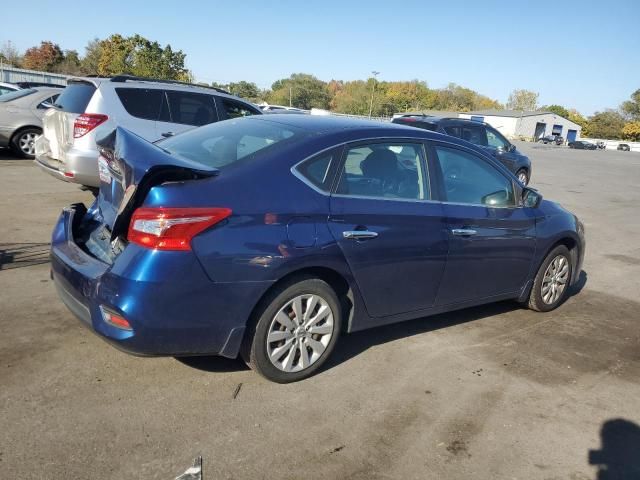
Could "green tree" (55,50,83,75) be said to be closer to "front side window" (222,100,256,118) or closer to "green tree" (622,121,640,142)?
"front side window" (222,100,256,118)

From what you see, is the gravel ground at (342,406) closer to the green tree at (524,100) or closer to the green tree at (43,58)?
the green tree at (43,58)

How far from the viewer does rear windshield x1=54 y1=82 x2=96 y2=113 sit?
7500 mm

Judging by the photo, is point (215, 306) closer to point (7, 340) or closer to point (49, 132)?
point (7, 340)

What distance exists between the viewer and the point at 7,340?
375 cm

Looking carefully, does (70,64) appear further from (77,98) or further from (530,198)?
(530,198)

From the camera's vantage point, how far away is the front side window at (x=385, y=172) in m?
3.70

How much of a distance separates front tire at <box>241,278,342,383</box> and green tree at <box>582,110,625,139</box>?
11554cm

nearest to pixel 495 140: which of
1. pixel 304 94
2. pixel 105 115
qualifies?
pixel 105 115

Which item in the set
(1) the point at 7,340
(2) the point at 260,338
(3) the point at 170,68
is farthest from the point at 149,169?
(3) the point at 170,68

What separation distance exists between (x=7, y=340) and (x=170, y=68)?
53.1 m

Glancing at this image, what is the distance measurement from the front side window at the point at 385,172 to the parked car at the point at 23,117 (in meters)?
9.66

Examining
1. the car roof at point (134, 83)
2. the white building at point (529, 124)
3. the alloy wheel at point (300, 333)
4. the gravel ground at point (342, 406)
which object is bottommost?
the gravel ground at point (342, 406)

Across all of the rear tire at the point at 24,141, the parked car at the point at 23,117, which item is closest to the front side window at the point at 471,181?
the parked car at the point at 23,117

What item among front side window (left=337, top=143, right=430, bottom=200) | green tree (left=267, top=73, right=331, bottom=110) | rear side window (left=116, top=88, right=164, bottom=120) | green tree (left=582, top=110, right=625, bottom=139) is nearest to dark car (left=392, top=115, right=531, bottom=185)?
rear side window (left=116, top=88, right=164, bottom=120)
